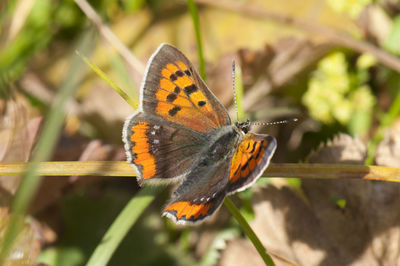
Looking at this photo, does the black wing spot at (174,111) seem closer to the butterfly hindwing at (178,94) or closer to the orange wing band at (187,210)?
the butterfly hindwing at (178,94)

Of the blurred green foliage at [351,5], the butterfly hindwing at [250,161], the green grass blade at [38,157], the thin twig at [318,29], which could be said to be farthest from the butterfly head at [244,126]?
the blurred green foliage at [351,5]

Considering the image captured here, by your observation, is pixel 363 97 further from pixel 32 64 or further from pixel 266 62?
pixel 32 64

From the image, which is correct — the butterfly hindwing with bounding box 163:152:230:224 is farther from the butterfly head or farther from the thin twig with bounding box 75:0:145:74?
the thin twig with bounding box 75:0:145:74

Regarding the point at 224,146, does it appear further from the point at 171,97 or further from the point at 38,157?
the point at 38,157

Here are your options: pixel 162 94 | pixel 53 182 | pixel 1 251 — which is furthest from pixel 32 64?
pixel 1 251

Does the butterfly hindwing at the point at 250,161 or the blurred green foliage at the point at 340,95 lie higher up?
the butterfly hindwing at the point at 250,161

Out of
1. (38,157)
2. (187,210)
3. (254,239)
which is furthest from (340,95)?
(38,157)
